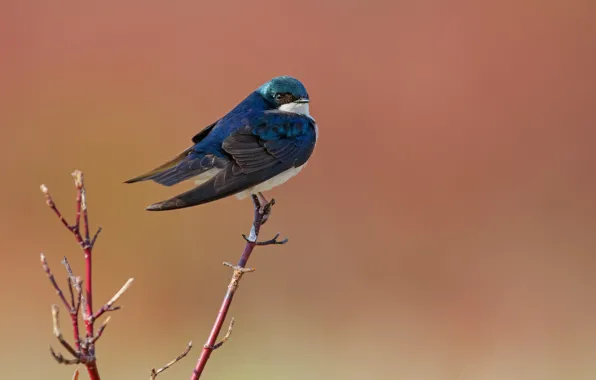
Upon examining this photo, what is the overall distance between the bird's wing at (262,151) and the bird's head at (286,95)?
54 mm

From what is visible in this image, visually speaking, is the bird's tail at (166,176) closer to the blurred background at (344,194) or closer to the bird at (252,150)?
the bird at (252,150)

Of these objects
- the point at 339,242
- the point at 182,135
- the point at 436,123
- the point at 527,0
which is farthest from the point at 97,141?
the point at 527,0

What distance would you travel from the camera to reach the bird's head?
2.44m

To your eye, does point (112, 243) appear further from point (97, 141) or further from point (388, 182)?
point (388, 182)

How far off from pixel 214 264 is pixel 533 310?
1885 millimetres

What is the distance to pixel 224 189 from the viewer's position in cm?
189

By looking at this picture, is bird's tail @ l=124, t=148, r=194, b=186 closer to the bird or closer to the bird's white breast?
the bird

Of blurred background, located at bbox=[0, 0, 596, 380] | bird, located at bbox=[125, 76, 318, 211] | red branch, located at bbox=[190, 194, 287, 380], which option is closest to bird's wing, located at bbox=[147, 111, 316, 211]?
bird, located at bbox=[125, 76, 318, 211]

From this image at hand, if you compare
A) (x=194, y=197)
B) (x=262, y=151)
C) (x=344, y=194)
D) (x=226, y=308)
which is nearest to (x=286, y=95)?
(x=262, y=151)

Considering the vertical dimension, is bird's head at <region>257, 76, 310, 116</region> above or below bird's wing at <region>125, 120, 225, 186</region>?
above

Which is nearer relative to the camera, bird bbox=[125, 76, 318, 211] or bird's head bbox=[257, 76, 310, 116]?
bird bbox=[125, 76, 318, 211]

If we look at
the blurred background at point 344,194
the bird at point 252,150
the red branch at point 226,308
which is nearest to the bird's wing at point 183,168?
the bird at point 252,150

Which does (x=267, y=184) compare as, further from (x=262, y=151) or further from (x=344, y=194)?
(x=344, y=194)

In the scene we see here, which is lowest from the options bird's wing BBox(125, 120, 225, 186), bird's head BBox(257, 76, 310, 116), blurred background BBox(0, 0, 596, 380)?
blurred background BBox(0, 0, 596, 380)
